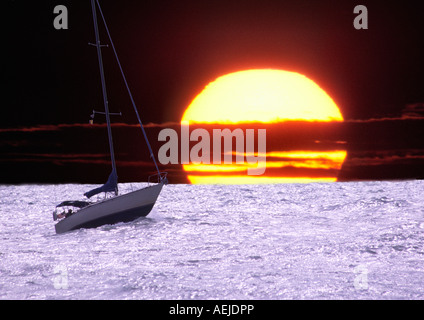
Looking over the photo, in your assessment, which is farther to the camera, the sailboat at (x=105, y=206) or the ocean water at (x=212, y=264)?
the sailboat at (x=105, y=206)

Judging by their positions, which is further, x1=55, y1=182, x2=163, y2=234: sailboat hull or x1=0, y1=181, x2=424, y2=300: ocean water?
x1=55, y1=182, x2=163, y2=234: sailboat hull

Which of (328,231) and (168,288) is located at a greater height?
(168,288)

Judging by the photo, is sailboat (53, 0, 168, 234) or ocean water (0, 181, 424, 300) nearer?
ocean water (0, 181, 424, 300)

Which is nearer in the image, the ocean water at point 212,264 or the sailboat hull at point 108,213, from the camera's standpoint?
the ocean water at point 212,264

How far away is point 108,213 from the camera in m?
35.3

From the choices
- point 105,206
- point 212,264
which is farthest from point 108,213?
point 212,264

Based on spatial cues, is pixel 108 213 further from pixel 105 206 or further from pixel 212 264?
pixel 212 264

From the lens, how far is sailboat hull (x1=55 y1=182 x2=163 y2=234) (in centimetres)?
3450

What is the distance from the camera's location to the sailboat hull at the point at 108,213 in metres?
34.5
